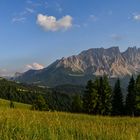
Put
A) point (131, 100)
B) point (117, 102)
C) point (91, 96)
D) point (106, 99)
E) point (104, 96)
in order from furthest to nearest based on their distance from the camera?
point (117, 102), point (104, 96), point (106, 99), point (91, 96), point (131, 100)

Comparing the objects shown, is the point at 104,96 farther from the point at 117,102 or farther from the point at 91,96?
the point at 117,102

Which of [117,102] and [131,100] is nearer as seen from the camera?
[131,100]

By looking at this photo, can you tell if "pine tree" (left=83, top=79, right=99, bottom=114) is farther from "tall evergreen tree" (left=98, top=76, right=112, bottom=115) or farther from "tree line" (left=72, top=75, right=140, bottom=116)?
"tall evergreen tree" (left=98, top=76, right=112, bottom=115)

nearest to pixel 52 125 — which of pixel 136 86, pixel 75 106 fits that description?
pixel 136 86

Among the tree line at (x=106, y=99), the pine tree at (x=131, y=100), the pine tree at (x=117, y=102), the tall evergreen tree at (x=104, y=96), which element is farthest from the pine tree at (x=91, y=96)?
the pine tree at (x=131, y=100)

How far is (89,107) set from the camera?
78188 millimetres

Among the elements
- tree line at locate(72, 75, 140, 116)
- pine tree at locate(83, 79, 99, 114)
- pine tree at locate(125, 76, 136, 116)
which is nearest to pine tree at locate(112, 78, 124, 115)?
tree line at locate(72, 75, 140, 116)

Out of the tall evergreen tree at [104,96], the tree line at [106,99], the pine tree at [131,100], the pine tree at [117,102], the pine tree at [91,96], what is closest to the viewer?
the pine tree at [131,100]

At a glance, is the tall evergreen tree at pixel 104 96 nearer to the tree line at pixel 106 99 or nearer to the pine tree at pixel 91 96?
the tree line at pixel 106 99

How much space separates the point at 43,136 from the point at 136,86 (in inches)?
2606

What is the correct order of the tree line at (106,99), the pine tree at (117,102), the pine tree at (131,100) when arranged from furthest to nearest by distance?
the pine tree at (117,102), the tree line at (106,99), the pine tree at (131,100)

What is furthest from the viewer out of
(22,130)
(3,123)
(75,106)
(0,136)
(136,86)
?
(75,106)

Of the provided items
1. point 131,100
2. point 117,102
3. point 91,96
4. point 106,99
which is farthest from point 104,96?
point 131,100

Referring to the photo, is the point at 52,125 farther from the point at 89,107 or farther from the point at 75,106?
the point at 75,106
